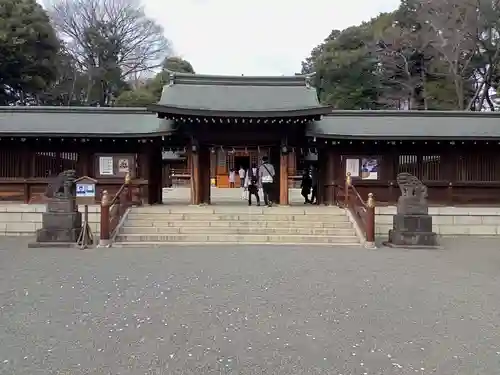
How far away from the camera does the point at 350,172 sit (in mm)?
16422

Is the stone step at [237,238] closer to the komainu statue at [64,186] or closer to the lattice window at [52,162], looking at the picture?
the komainu statue at [64,186]

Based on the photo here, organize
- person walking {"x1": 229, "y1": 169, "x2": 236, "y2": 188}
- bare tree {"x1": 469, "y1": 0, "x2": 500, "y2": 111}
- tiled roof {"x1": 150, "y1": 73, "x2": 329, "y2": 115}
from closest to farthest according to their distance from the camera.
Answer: tiled roof {"x1": 150, "y1": 73, "x2": 329, "y2": 115} → bare tree {"x1": 469, "y1": 0, "x2": 500, "y2": 111} → person walking {"x1": 229, "y1": 169, "x2": 236, "y2": 188}

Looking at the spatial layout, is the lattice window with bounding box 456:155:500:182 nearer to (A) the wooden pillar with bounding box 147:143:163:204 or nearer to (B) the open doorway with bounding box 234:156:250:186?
(A) the wooden pillar with bounding box 147:143:163:204

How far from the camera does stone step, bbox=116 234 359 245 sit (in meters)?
12.6

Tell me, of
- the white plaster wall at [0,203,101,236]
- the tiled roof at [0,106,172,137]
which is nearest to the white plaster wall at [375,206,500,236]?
the tiled roof at [0,106,172,137]

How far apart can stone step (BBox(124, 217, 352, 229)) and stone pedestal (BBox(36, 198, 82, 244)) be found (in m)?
1.76

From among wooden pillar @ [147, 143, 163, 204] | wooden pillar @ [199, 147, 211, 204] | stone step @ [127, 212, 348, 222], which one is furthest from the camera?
wooden pillar @ [199, 147, 211, 204]

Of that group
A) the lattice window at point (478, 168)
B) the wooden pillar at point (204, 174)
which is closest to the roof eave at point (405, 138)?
the lattice window at point (478, 168)

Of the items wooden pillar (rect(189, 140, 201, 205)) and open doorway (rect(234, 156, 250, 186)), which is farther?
open doorway (rect(234, 156, 250, 186))

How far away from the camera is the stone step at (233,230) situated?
13.1m

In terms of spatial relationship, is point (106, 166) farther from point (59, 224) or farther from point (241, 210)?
point (241, 210)

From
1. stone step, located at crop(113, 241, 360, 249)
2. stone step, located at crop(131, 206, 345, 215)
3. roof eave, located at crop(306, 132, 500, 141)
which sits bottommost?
stone step, located at crop(113, 241, 360, 249)

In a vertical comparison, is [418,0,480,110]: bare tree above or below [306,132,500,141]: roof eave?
above

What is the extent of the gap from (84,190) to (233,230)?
14.0 ft
